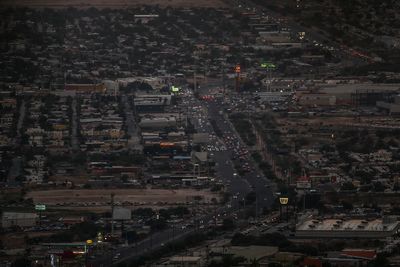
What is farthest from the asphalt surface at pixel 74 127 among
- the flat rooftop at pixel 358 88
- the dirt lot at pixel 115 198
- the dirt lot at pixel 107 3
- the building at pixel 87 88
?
the dirt lot at pixel 107 3

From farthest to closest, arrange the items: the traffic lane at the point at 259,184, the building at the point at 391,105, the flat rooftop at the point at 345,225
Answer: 1. the building at the point at 391,105
2. the traffic lane at the point at 259,184
3. the flat rooftop at the point at 345,225

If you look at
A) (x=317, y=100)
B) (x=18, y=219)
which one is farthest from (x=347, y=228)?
(x=317, y=100)

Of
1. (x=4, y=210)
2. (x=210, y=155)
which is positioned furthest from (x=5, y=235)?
(x=210, y=155)

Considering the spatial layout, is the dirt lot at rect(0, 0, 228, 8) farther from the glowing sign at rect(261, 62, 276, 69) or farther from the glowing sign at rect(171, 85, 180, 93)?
the glowing sign at rect(171, 85, 180, 93)

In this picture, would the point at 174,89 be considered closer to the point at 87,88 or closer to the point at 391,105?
the point at 87,88

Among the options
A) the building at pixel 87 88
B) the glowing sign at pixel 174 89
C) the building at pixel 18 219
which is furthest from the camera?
the building at pixel 87 88

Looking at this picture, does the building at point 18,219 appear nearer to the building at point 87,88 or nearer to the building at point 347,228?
the building at point 347,228

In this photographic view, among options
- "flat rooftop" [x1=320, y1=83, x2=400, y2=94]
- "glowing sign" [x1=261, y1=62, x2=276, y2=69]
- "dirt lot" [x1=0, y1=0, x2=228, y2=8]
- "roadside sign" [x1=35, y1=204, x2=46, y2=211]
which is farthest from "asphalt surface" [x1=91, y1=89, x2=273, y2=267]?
"dirt lot" [x1=0, y1=0, x2=228, y2=8]
